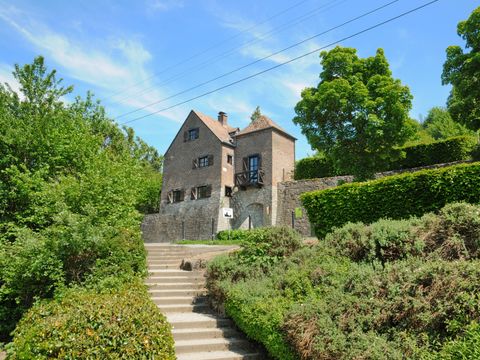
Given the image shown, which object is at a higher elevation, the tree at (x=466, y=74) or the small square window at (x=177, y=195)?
the tree at (x=466, y=74)

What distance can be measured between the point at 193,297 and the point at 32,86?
9.92m

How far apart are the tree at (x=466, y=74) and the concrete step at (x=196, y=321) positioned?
1460cm

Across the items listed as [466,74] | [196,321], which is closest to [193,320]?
[196,321]

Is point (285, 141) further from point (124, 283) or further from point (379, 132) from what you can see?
point (124, 283)

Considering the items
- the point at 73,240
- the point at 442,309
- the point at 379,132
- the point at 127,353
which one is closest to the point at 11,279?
the point at 73,240

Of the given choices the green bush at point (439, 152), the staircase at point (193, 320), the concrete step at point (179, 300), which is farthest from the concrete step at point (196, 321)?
the green bush at point (439, 152)

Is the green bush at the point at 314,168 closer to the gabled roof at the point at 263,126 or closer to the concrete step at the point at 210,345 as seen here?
the gabled roof at the point at 263,126

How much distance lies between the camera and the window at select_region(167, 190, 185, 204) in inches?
1198

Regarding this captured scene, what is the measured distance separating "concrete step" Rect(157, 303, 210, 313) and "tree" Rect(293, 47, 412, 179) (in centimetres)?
1241

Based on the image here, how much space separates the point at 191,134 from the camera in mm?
30797

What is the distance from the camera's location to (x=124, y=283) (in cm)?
694

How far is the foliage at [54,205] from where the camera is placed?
7.17 meters

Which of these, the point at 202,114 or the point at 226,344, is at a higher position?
the point at 202,114

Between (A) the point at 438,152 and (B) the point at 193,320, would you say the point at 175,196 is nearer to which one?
(A) the point at 438,152
